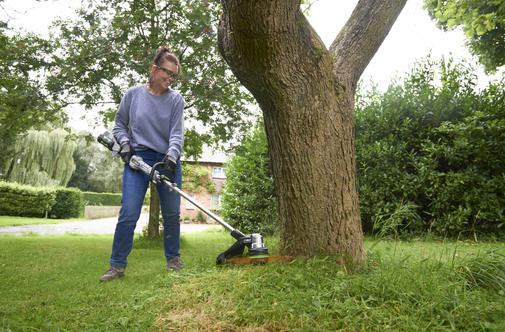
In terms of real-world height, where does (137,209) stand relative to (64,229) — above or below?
above

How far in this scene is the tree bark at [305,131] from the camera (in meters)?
2.85

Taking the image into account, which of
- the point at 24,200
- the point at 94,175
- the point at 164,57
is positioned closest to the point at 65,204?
the point at 24,200

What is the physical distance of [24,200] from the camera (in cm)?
2039

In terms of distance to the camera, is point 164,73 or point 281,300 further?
point 164,73

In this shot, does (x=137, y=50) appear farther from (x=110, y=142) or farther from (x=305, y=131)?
(x=305, y=131)

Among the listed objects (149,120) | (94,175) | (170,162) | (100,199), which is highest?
(94,175)

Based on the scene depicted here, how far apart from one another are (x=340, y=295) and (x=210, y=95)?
4.30 metres

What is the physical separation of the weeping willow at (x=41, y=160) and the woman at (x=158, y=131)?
2432 centimetres

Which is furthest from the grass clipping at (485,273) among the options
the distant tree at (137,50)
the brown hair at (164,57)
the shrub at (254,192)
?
the shrub at (254,192)

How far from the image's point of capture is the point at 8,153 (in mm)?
23406

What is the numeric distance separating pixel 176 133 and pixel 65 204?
848 inches

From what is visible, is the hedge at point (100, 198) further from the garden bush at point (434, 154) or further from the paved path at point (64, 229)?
the garden bush at point (434, 154)

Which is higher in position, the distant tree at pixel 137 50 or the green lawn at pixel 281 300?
the distant tree at pixel 137 50

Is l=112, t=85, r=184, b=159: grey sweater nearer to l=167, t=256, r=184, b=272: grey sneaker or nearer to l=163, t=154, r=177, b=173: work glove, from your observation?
l=163, t=154, r=177, b=173: work glove
